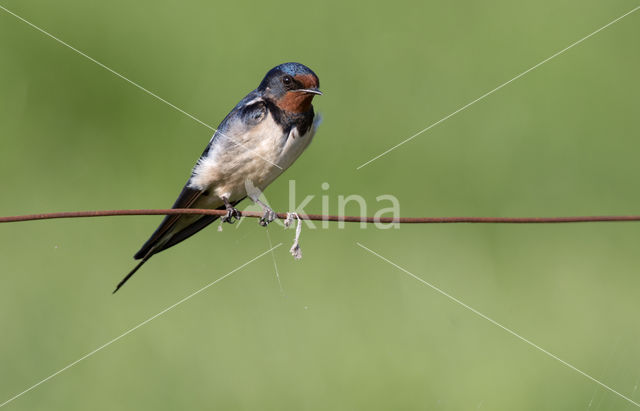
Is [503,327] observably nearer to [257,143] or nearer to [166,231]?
[257,143]

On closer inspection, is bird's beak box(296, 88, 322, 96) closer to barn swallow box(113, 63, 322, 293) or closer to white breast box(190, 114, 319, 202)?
barn swallow box(113, 63, 322, 293)

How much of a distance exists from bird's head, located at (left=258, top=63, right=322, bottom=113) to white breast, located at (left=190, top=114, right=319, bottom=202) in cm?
9

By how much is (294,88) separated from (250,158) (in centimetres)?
36

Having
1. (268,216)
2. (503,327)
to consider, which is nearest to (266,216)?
(268,216)

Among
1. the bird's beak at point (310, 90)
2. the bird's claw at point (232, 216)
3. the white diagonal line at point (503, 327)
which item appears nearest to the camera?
the bird's beak at point (310, 90)

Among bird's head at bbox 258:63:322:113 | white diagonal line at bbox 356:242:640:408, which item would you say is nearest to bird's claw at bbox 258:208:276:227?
bird's head at bbox 258:63:322:113

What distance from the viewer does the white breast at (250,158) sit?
3.84m

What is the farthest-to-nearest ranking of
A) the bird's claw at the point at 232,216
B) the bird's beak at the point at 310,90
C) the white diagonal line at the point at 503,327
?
the white diagonal line at the point at 503,327, the bird's claw at the point at 232,216, the bird's beak at the point at 310,90

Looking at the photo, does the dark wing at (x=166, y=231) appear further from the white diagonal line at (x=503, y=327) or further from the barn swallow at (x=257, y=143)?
the white diagonal line at (x=503, y=327)

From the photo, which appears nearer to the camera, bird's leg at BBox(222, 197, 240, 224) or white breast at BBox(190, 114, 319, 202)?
white breast at BBox(190, 114, 319, 202)

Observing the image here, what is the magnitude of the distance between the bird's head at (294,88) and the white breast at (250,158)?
0.31 feet

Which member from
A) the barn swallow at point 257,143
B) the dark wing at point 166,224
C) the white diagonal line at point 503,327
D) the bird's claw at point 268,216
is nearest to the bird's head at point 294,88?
the barn swallow at point 257,143

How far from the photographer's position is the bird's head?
3857 mm

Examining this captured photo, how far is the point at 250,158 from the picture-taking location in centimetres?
387
